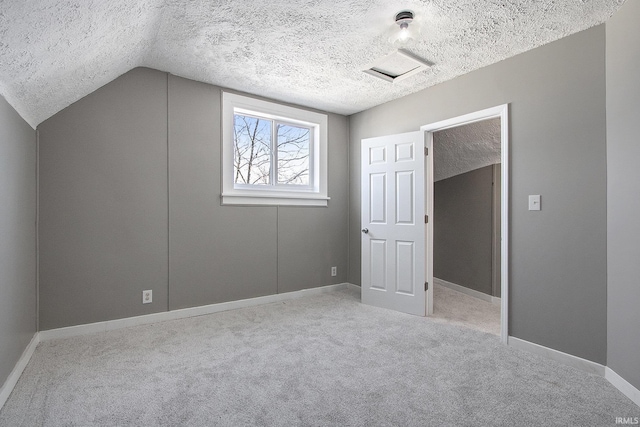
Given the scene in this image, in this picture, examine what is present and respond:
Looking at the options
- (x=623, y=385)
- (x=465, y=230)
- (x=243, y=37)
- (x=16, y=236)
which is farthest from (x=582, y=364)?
(x=16, y=236)

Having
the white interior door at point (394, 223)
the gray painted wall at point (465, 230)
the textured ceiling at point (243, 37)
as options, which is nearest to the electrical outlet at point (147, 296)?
the textured ceiling at point (243, 37)

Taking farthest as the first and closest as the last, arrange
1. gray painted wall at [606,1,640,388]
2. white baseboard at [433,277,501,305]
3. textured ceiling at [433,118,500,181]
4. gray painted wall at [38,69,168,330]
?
1. white baseboard at [433,277,501,305]
2. textured ceiling at [433,118,500,181]
3. gray painted wall at [38,69,168,330]
4. gray painted wall at [606,1,640,388]

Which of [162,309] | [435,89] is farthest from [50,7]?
[435,89]

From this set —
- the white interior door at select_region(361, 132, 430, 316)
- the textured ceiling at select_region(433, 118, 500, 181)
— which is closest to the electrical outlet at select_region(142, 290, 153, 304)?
the white interior door at select_region(361, 132, 430, 316)

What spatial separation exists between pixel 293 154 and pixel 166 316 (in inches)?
91.3

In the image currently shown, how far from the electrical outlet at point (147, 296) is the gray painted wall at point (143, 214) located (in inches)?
1.3

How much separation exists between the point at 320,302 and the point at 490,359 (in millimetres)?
1886

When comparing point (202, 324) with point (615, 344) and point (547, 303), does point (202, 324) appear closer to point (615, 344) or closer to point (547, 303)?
point (547, 303)

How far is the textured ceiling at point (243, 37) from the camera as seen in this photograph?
61.7 inches

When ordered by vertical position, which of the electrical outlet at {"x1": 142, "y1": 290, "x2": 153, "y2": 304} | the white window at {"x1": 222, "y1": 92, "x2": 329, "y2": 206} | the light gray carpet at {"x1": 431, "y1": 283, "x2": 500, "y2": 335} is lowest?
the light gray carpet at {"x1": 431, "y1": 283, "x2": 500, "y2": 335}

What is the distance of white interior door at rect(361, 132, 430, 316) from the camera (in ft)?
10.9

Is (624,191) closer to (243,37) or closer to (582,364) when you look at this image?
(582,364)

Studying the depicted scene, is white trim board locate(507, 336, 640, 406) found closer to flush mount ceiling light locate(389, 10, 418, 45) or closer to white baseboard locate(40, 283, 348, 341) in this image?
white baseboard locate(40, 283, 348, 341)

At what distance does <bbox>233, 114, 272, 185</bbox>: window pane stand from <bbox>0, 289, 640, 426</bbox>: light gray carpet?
5.58 ft
